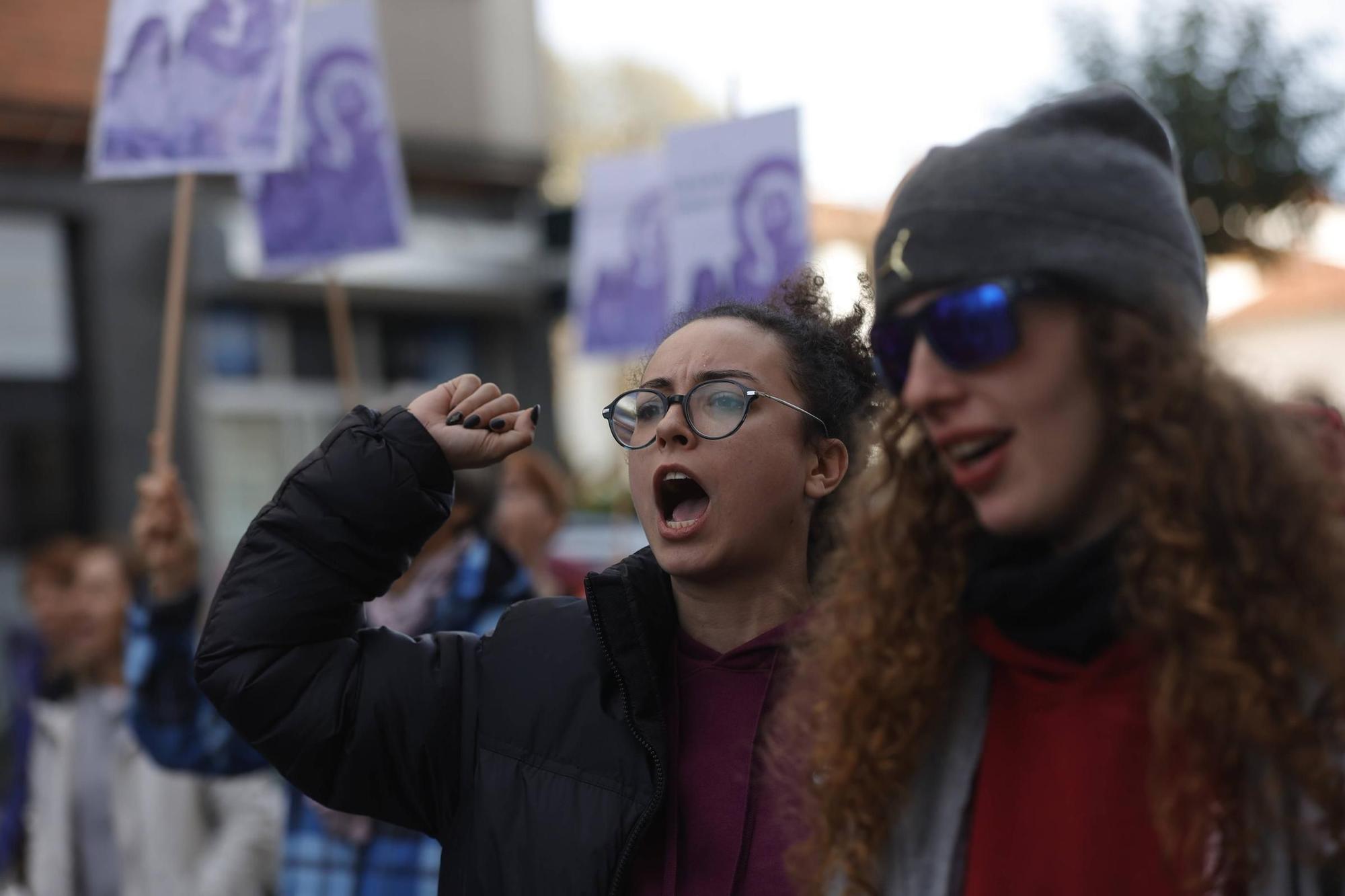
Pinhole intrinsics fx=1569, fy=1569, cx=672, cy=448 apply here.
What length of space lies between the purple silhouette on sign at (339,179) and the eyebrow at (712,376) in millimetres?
3175

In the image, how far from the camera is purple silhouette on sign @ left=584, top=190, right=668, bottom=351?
297 inches

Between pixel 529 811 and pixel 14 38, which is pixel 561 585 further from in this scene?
pixel 14 38

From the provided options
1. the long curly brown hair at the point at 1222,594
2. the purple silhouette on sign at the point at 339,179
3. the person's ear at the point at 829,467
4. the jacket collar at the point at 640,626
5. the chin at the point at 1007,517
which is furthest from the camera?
the purple silhouette on sign at the point at 339,179

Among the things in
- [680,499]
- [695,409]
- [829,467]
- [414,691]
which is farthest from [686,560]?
[414,691]

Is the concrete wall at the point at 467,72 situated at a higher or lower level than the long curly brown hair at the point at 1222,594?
higher

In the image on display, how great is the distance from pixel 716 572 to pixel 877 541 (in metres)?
0.62

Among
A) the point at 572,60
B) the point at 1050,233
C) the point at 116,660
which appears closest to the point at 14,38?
the point at 116,660

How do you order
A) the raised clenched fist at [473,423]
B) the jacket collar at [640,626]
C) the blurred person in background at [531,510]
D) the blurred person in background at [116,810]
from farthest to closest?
the blurred person in background at [531,510] < the blurred person in background at [116,810] < the raised clenched fist at [473,423] < the jacket collar at [640,626]

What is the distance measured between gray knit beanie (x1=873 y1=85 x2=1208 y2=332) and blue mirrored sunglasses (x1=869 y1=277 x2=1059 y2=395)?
0.01 metres

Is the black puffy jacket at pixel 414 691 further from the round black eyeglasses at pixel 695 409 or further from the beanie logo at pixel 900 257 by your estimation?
the beanie logo at pixel 900 257

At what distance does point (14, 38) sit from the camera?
37.7ft

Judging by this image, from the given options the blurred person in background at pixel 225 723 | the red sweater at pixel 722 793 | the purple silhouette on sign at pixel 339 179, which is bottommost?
the blurred person in background at pixel 225 723

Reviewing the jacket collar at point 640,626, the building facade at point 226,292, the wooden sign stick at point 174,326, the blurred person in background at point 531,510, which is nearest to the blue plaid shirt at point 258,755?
the wooden sign stick at point 174,326

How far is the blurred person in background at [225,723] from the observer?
375cm
